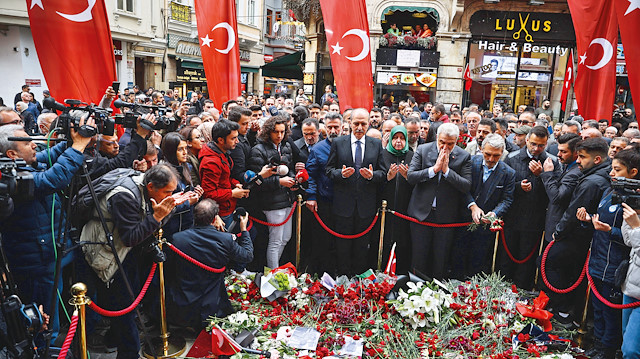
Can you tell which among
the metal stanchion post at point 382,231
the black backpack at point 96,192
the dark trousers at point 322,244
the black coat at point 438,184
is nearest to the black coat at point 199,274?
the black backpack at point 96,192

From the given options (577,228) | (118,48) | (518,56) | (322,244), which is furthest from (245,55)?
(577,228)

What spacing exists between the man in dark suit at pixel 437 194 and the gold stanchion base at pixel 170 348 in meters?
2.85

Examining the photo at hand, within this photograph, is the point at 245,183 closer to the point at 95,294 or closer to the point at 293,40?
the point at 95,294

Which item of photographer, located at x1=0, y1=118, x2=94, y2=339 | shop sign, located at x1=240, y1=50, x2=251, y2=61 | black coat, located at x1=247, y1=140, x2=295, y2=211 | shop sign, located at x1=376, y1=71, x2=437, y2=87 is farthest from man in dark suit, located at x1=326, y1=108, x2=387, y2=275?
shop sign, located at x1=240, y1=50, x2=251, y2=61

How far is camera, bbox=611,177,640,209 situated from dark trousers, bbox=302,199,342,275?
3156 millimetres

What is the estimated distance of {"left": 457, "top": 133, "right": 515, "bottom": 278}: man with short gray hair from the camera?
547cm

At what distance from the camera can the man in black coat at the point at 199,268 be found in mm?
4246

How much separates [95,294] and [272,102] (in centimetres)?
1193

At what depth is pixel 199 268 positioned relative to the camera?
14.1ft

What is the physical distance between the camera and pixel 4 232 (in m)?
3.56

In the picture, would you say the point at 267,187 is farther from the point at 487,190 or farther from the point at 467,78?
the point at 467,78

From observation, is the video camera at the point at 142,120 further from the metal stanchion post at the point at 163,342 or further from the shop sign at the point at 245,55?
the shop sign at the point at 245,55

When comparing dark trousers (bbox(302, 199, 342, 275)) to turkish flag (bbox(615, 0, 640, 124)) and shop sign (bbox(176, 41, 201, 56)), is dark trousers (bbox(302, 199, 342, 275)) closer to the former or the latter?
turkish flag (bbox(615, 0, 640, 124))

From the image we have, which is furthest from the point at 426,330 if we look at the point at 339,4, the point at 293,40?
the point at 293,40
